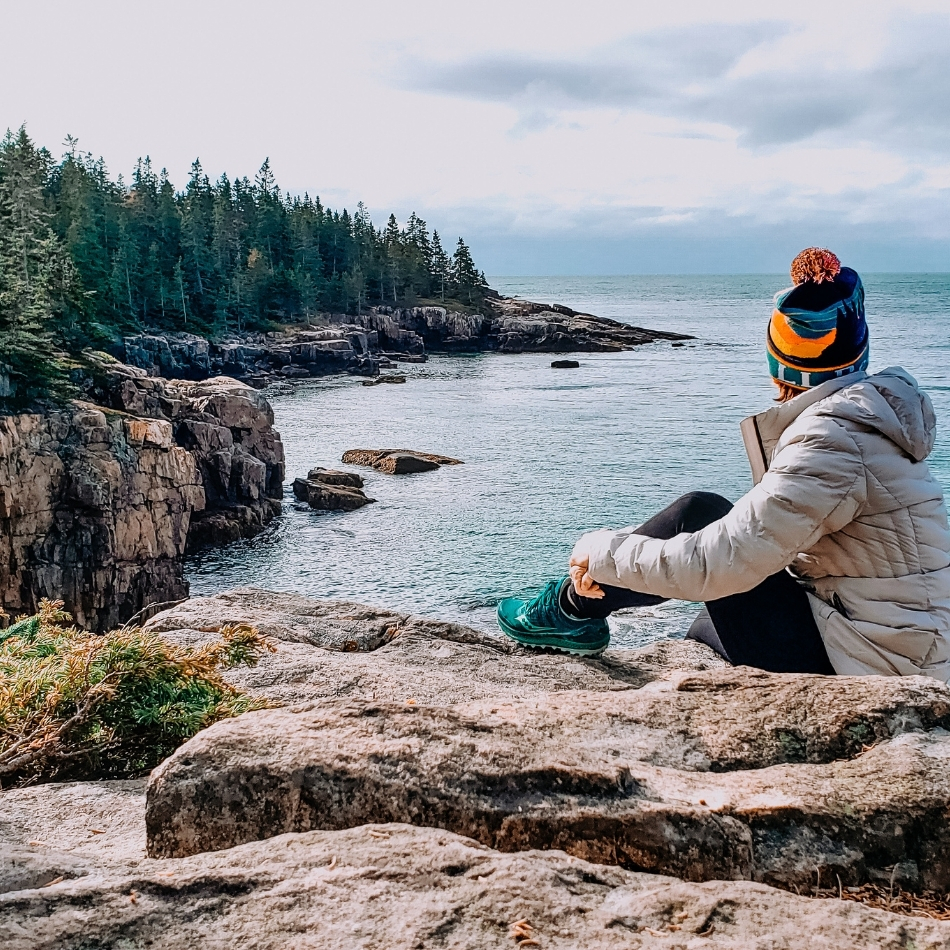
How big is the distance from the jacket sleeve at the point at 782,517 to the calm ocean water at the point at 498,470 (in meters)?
14.0

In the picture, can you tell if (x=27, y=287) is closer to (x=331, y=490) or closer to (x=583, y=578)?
(x=331, y=490)

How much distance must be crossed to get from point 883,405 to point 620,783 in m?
1.85

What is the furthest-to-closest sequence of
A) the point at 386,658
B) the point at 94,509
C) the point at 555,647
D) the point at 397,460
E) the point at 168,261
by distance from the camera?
the point at 168,261
the point at 397,460
the point at 94,509
the point at 555,647
the point at 386,658

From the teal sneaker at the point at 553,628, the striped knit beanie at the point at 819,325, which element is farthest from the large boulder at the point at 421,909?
the teal sneaker at the point at 553,628

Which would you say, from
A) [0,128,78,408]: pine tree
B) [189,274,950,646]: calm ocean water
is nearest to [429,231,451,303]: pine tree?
[189,274,950,646]: calm ocean water

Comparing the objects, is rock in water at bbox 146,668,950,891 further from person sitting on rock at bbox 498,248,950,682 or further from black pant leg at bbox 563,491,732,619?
black pant leg at bbox 563,491,732,619

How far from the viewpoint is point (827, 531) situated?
11.2ft

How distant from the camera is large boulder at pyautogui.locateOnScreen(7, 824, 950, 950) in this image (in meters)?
1.93

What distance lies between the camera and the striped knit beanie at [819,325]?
12.2 ft

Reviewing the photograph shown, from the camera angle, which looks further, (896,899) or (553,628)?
(553,628)

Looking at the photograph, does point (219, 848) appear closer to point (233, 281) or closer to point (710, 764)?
point (710, 764)

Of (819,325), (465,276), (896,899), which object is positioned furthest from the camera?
(465,276)

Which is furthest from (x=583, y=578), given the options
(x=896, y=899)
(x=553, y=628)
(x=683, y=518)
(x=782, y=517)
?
(x=896, y=899)

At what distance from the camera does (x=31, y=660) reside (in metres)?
4.34
